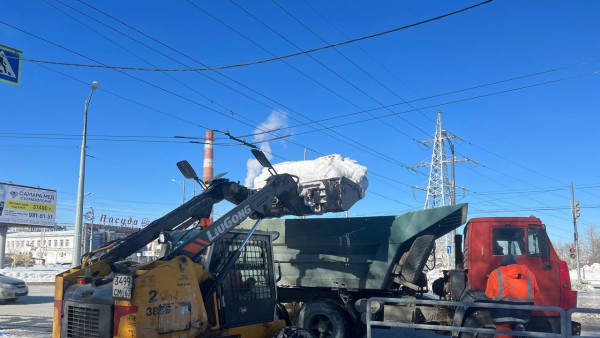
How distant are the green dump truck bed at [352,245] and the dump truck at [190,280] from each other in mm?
1919

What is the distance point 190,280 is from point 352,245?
4.45m

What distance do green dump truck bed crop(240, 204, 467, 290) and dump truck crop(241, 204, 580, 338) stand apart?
18 mm

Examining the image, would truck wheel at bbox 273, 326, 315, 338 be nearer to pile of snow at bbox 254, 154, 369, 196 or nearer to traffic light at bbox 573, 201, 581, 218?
pile of snow at bbox 254, 154, 369, 196

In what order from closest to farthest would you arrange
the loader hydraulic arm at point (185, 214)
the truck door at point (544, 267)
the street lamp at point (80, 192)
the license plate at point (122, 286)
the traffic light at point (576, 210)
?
the license plate at point (122, 286) → the loader hydraulic arm at point (185, 214) → the truck door at point (544, 267) → the street lamp at point (80, 192) → the traffic light at point (576, 210)

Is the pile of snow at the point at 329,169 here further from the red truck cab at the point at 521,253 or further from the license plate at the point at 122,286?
the license plate at the point at 122,286

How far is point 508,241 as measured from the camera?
846 centimetres

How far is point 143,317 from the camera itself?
464cm

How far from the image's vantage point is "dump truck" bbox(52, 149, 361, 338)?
4.72 m

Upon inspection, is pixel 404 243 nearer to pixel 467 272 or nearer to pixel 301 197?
pixel 467 272

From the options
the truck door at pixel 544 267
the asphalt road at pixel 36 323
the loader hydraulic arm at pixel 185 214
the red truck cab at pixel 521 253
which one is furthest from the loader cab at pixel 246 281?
the asphalt road at pixel 36 323

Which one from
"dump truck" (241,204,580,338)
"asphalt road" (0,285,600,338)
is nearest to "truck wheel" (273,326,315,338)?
"dump truck" (241,204,580,338)

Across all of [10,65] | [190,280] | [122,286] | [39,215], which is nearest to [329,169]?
[190,280]

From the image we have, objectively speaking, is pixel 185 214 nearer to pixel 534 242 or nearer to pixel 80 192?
pixel 534 242

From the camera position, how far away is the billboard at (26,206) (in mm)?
33938
